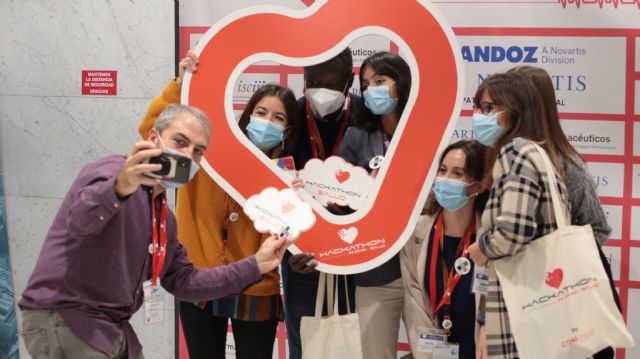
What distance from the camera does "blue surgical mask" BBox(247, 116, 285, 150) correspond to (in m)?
2.62

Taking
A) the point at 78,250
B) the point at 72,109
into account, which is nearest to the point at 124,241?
the point at 78,250

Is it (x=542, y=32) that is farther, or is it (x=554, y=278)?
(x=542, y=32)

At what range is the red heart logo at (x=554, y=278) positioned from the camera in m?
2.24

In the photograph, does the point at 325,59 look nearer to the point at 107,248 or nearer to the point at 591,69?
the point at 107,248

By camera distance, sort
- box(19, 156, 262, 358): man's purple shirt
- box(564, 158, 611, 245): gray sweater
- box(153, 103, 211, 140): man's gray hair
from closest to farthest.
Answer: box(19, 156, 262, 358): man's purple shirt < box(153, 103, 211, 140): man's gray hair < box(564, 158, 611, 245): gray sweater

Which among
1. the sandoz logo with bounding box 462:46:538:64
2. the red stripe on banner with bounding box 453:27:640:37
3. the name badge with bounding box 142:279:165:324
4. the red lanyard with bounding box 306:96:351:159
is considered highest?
the red stripe on banner with bounding box 453:27:640:37

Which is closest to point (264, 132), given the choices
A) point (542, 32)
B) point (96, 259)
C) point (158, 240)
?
point (158, 240)

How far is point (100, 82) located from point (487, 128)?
2412 mm

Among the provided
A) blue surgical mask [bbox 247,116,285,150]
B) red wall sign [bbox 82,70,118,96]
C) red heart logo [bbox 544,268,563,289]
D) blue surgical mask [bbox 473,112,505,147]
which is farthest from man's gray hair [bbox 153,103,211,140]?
red wall sign [bbox 82,70,118,96]

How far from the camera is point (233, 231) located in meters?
2.73

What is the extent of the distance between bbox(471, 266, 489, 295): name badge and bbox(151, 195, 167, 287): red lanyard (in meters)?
1.19

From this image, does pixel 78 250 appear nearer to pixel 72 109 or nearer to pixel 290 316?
pixel 290 316

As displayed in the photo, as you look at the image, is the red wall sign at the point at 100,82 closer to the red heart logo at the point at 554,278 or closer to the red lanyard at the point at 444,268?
the red lanyard at the point at 444,268

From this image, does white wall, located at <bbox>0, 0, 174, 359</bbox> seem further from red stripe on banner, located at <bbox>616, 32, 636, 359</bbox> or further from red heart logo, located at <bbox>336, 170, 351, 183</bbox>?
red stripe on banner, located at <bbox>616, 32, 636, 359</bbox>
